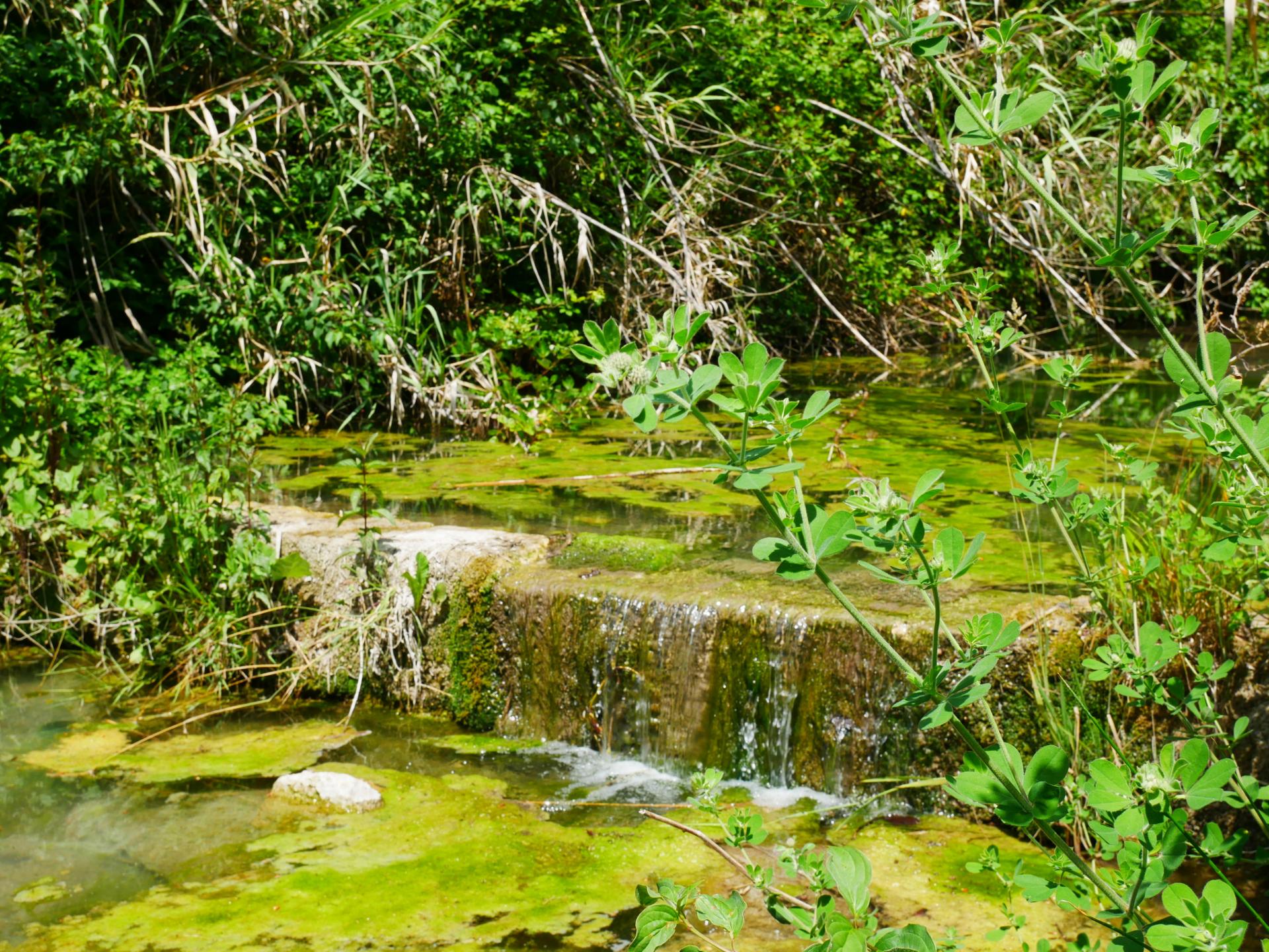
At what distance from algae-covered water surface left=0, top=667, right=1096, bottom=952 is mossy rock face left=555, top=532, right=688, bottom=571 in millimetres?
636

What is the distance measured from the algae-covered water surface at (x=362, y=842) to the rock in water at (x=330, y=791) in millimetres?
30

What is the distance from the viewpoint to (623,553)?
4398 millimetres

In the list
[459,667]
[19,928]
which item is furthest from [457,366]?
[19,928]

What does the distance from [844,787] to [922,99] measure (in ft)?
23.5

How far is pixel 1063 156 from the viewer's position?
8695 mm

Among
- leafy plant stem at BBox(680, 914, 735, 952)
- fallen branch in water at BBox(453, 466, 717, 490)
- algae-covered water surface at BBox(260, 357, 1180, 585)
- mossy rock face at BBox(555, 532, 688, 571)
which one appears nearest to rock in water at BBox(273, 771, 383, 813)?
mossy rock face at BBox(555, 532, 688, 571)

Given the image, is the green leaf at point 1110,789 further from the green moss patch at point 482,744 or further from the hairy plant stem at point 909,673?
the green moss patch at point 482,744

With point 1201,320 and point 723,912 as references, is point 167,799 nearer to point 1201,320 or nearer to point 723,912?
point 723,912

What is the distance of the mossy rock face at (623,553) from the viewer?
429cm

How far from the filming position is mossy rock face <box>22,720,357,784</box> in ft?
12.0

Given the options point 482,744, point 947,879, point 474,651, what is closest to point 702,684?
point 482,744

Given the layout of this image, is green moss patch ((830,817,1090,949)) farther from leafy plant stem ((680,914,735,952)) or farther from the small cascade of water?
leafy plant stem ((680,914,735,952))

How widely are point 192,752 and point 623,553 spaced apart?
4.94 ft

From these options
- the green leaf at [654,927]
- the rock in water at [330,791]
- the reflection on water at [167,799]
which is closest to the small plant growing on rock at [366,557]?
the reflection on water at [167,799]
